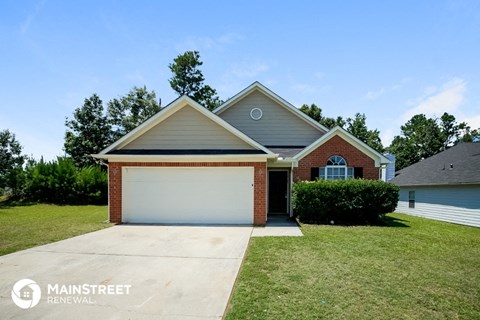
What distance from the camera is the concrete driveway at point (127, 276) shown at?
12.5 ft

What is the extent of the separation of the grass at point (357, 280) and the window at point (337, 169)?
499 centimetres

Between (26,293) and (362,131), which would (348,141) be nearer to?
(26,293)

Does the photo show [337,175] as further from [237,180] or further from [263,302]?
[263,302]

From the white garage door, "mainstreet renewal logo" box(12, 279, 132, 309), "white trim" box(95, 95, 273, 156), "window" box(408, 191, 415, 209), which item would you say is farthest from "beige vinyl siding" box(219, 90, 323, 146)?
"mainstreet renewal logo" box(12, 279, 132, 309)

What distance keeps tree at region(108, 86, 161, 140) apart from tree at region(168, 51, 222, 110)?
16.2ft

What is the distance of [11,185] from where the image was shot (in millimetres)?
22375

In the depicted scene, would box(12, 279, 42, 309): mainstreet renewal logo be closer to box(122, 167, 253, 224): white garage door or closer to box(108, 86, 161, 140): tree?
box(122, 167, 253, 224): white garage door

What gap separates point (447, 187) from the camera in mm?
15086

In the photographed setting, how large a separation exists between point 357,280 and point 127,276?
13.9ft

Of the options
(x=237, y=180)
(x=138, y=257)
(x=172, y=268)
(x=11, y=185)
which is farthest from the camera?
(x=11, y=185)

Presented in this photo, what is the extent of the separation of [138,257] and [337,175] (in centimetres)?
982

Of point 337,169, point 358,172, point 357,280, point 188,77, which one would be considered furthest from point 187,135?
point 188,77

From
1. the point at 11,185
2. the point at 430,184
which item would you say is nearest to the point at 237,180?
the point at 430,184

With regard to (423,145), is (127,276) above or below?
below
